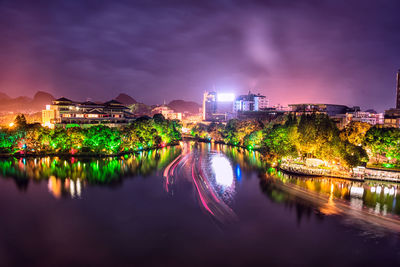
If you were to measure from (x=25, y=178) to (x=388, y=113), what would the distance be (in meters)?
62.9

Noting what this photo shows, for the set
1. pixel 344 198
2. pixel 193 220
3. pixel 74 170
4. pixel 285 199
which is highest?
pixel 74 170

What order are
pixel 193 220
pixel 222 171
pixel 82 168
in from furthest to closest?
pixel 222 171 → pixel 82 168 → pixel 193 220

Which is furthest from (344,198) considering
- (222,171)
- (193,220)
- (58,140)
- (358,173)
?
(58,140)

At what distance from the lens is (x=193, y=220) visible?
15.3 metres

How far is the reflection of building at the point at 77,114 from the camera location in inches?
1860

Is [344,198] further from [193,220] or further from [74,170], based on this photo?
[74,170]

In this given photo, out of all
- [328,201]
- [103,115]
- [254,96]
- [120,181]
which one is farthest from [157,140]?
[254,96]

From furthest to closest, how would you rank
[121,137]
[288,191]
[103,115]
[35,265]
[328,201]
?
[103,115] < [121,137] < [288,191] < [328,201] < [35,265]

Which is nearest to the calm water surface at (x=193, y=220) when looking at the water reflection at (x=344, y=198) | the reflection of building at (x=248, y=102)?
the water reflection at (x=344, y=198)

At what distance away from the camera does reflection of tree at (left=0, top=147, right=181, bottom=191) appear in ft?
78.1

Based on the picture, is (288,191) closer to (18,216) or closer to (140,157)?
(18,216)

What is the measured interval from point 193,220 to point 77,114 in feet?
137

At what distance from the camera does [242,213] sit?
16422 mm

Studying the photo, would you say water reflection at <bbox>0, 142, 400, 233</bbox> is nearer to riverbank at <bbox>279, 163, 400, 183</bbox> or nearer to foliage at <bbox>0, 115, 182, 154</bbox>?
riverbank at <bbox>279, 163, 400, 183</bbox>
